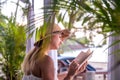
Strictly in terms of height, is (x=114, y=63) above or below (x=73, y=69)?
above

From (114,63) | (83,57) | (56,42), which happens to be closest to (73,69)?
(83,57)

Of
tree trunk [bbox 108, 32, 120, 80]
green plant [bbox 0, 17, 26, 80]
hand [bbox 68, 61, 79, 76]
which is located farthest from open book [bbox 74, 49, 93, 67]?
green plant [bbox 0, 17, 26, 80]

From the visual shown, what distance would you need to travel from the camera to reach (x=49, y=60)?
1904 mm

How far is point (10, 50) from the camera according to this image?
3.39m

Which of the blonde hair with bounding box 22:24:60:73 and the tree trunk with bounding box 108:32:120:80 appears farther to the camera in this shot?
the blonde hair with bounding box 22:24:60:73

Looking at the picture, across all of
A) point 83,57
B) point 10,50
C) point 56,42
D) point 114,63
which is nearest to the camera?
point 114,63

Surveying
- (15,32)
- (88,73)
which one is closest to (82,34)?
(88,73)

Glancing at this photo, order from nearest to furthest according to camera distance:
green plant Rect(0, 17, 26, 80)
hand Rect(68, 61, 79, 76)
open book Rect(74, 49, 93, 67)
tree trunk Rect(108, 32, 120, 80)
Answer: tree trunk Rect(108, 32, 120, 80), open book Rect(74, 49, 93, 67), hand Rect(68, 61, 79, 76), green plant Rect(0, 17, 26, 80)

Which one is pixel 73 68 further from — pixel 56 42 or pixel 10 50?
pixel 10 50

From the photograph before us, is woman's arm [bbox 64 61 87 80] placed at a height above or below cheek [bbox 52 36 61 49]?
below

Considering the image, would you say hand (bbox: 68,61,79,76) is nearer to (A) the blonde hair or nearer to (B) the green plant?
(A) the blonde hair

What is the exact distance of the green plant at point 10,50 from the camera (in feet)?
10.9

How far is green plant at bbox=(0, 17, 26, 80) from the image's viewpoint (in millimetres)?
3309

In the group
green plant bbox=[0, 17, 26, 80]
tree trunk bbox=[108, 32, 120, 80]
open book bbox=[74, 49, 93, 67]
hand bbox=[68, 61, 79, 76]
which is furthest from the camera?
green plant bbox=[0, 17, 26, 80]
